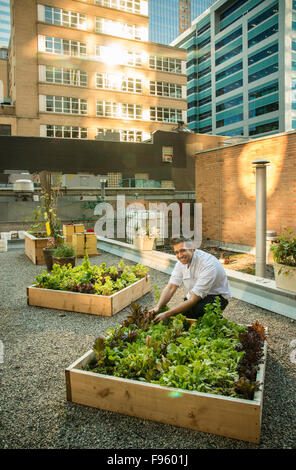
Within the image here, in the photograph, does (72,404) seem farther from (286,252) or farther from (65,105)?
(65,105)

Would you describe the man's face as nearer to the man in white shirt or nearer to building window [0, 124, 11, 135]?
the man in white shirt

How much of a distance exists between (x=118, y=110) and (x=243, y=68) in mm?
33138

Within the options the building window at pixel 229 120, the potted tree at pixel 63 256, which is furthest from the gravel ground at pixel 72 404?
the building window at pixel 229 120

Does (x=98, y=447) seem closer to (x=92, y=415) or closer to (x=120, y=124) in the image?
(x=92, y=415)

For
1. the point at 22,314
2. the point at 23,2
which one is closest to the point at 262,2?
the point at 23,2

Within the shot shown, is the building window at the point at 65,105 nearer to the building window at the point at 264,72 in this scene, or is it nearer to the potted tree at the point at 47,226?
the potted tree at the point at 47,226

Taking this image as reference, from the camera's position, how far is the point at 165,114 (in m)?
50.6

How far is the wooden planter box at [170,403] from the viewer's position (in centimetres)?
278

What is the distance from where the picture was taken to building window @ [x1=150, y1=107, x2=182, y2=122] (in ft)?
163

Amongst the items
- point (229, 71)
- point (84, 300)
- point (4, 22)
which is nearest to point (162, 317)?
point (84, 300)

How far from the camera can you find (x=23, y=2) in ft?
134

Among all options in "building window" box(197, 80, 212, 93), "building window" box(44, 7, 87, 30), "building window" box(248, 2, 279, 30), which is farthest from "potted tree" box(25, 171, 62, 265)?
"building window" box(197, 80, 212, 93)

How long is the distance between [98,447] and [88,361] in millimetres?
982

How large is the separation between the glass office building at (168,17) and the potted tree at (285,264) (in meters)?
122
